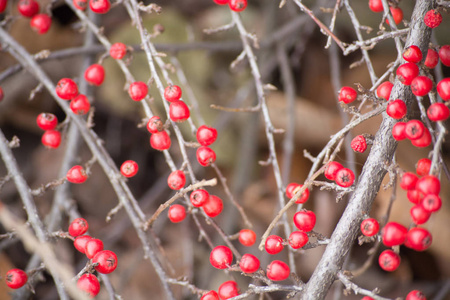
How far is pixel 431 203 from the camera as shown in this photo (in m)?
0.82

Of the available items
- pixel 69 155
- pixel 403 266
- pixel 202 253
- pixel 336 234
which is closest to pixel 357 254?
pixel 403 266

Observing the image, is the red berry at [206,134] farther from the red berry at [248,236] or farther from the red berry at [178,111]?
the red berry at [248,236]

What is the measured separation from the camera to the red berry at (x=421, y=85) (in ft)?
2.92

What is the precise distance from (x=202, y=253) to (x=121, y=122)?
3.15 ft

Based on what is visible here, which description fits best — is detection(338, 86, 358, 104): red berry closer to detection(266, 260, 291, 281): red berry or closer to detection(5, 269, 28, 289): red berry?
detection(266, 260, 291, 281): red berry

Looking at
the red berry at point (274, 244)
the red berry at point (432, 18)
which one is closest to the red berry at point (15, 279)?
the red berry at point (274, 244)

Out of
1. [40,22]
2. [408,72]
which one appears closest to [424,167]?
[408,72]

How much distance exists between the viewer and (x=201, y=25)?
107 inches

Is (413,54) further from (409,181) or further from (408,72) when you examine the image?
(409,181)

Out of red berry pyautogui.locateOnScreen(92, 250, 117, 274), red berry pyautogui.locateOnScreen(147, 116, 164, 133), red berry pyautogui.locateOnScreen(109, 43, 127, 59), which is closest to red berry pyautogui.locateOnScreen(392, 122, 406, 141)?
red berry pyautogui.locateOnScreen(147, 116, 164, 133)

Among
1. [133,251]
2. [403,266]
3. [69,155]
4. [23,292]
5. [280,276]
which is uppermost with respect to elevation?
[69,155]

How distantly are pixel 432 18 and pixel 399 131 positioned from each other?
0.28 m

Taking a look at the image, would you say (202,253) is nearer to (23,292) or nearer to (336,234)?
(23,292)

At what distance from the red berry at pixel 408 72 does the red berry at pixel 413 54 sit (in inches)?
0.8
